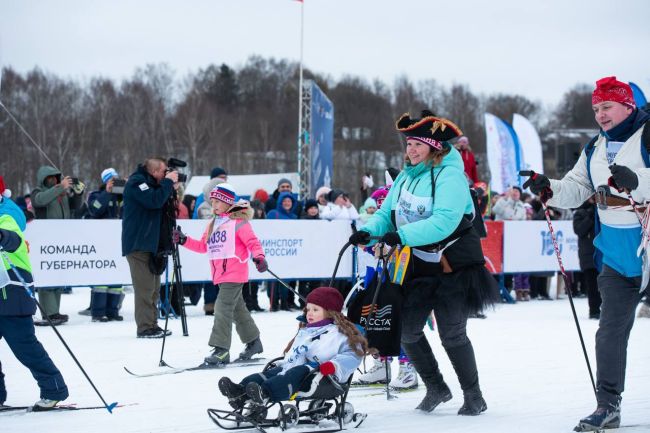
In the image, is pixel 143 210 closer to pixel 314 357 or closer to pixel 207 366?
pixel 207 366

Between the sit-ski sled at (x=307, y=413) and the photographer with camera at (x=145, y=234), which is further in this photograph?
the photographer with camera at (x=145, y=234)

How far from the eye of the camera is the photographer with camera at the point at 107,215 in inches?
480

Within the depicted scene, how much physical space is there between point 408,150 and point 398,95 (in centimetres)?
6451

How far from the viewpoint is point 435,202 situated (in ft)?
18.3

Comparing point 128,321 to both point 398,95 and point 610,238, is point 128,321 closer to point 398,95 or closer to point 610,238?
point 610,238

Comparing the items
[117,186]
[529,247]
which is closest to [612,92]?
[117,186]

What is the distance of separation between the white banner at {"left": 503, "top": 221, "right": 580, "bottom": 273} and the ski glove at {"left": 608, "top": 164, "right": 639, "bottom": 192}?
432 inches

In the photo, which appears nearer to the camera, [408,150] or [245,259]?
[408,150]

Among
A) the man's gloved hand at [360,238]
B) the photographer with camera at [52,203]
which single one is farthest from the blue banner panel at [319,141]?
the man's gloved hand at [360,238]

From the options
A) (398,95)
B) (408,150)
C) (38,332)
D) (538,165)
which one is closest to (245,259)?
(408,150)

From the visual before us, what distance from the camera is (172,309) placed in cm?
1249

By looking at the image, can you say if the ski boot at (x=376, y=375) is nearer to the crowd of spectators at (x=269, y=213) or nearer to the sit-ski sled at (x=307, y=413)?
the sit-ski sled at (x=307, y=413)

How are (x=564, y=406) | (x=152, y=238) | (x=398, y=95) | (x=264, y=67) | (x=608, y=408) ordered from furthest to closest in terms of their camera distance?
(x=264, y=67) < (x=398, y=95) < (x=152, y=238) < (x=564, y=406) < (x=608, y=408)

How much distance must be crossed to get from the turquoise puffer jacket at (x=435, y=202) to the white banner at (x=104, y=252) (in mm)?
6861
